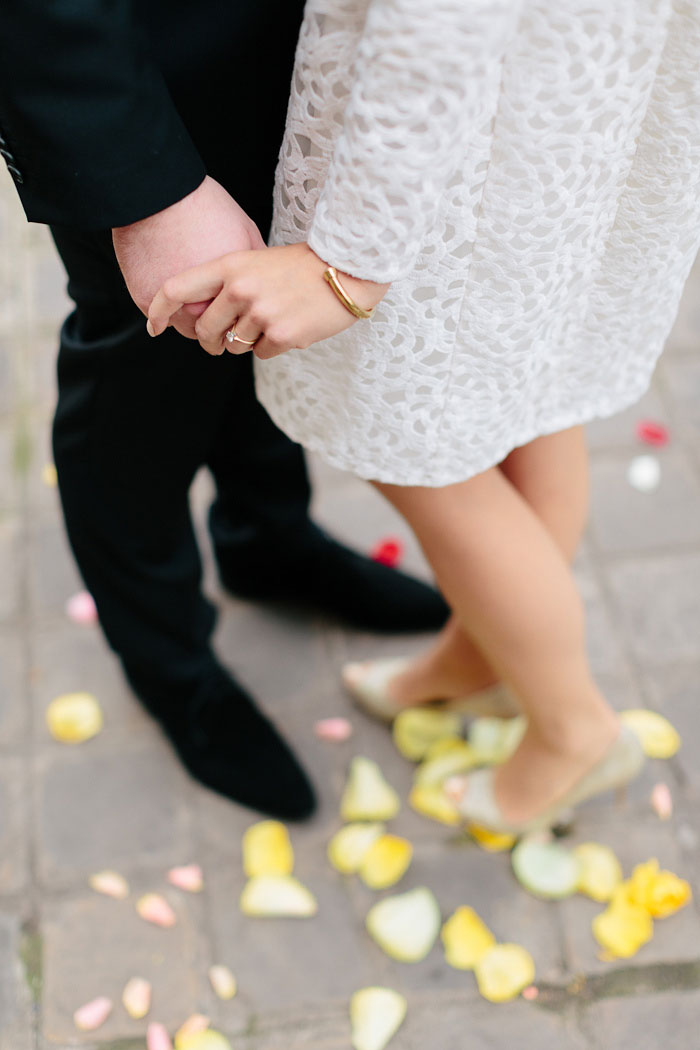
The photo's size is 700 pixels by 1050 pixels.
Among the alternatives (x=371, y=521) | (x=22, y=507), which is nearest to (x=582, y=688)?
(x=371, y=521)

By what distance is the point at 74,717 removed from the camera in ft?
5.07

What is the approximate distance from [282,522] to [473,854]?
1.93ft

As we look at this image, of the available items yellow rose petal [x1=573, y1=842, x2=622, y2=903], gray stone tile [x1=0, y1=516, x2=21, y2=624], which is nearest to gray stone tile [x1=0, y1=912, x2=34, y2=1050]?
gray stone tile [x1=0, y1=516, x2=21, y2=624]

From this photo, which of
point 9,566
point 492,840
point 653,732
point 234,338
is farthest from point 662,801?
point 9,566

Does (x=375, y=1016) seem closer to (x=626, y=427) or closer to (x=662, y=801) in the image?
(x=662, y=801)

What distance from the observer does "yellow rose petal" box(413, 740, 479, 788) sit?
1.46 m

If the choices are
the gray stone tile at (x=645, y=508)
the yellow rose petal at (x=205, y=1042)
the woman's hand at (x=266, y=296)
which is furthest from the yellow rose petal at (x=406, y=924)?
the woman's hand at (x=266, y=296)

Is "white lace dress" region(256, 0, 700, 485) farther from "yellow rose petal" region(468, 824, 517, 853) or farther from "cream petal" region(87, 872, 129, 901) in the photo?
"cream petal" region(87, 872, 129, 901)

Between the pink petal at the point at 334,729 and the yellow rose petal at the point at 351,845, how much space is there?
0.16m

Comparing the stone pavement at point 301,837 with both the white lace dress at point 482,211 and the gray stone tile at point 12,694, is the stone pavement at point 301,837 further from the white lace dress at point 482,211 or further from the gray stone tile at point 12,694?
the white lace dress at point 482,211

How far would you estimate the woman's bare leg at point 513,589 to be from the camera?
3.44 feet

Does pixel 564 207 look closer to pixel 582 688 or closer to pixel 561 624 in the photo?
pixel 561 624

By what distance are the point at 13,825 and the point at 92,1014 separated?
12.4 inches

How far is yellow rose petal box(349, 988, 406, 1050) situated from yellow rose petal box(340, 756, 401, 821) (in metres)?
0.25
